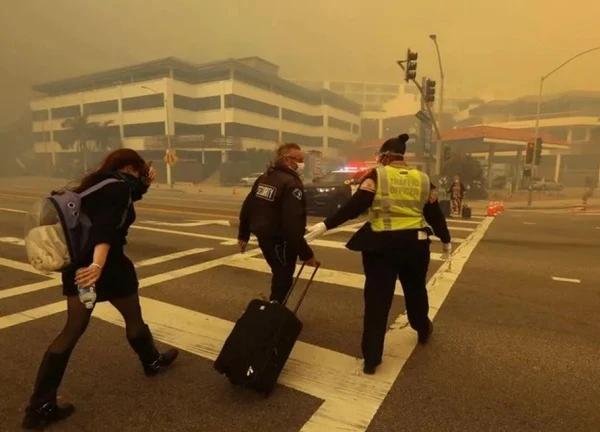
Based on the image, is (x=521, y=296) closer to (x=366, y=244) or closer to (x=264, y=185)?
(x=366, y=244)

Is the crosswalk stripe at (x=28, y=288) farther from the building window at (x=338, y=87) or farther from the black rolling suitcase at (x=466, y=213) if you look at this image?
the building window at (x=338, y=87)

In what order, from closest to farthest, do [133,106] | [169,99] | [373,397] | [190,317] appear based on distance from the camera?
[373,397] < [190,317] < [169,99] < [133,106]

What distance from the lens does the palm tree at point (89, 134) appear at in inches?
2926

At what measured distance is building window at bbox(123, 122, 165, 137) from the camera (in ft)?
234

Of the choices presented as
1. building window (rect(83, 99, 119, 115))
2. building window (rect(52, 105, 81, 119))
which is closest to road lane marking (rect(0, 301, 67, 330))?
building window (rect(83, 99, 119, 115))

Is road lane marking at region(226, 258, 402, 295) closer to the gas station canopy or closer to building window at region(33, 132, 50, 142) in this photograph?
the gas station canopy

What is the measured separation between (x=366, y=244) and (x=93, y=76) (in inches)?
3613

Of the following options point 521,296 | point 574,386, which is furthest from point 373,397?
point 521,296

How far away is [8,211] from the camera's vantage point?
53.5 ft

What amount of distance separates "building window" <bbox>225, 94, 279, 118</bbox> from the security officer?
70124 mm

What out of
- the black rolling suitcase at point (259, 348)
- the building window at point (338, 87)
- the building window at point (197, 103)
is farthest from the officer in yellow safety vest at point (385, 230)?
the building window at point (338, 87)

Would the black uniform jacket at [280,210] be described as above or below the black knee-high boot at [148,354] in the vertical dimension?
above

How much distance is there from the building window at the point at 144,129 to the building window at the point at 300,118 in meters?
23.6

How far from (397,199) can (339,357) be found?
5.00ft
